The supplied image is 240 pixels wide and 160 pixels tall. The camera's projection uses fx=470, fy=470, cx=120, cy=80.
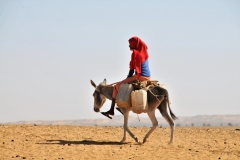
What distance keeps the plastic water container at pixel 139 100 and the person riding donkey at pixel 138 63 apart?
2.07 feet

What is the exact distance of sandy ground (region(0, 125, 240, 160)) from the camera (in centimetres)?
1152

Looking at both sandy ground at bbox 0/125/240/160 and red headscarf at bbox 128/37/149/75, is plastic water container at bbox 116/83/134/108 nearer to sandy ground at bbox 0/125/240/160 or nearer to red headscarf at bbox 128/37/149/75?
red headscarf at bbox 128/37/149/75

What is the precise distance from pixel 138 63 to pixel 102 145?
2.75 meters

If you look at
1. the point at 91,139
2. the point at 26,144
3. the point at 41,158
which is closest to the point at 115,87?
the point at 91,139

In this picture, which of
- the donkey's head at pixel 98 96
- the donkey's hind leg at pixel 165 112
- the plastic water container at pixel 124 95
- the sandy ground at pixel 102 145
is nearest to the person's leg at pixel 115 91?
the plastic water container at pixel 124 95

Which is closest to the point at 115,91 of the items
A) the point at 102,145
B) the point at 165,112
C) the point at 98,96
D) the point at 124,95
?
the point at 124,95

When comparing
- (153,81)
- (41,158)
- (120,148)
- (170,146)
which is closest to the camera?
(41,158)

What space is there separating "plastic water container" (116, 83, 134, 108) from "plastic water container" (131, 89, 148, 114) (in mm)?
209

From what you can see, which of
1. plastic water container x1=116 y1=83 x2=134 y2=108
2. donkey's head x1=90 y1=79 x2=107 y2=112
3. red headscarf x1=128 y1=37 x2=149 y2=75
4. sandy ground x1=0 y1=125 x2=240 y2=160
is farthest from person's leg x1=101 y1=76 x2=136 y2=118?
sandy ground x1=0 y1=125 x2=240 y2=160

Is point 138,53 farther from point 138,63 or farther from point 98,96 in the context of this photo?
point 98,96

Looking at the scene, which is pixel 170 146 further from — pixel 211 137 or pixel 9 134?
pixel 9 134

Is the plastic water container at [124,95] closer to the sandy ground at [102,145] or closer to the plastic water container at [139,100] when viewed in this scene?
the plastic water container at [139,100]

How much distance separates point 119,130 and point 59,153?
7262 mm

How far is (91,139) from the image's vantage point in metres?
15.5
